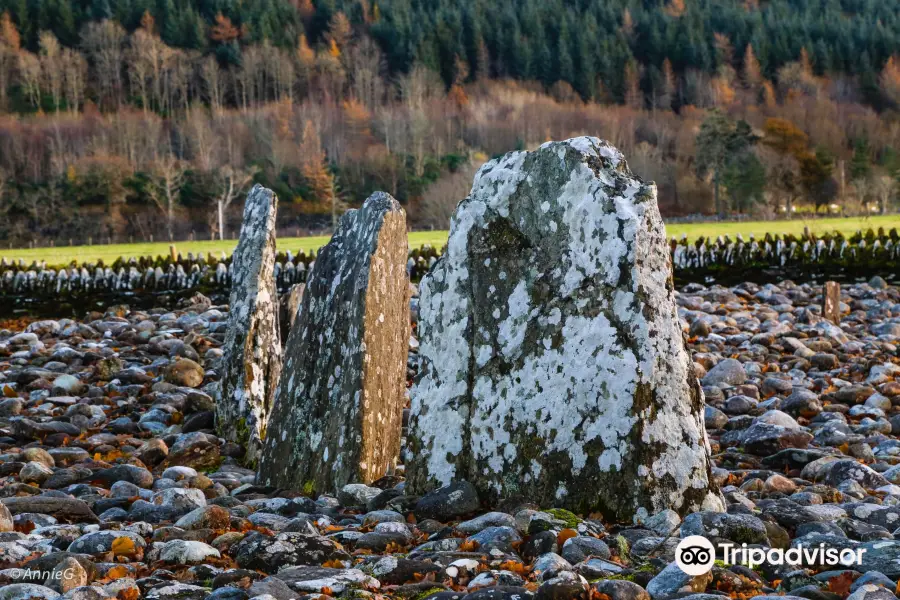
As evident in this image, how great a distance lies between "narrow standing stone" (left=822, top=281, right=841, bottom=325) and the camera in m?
14.6

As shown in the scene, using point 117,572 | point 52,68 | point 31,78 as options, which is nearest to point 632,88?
point 52,68

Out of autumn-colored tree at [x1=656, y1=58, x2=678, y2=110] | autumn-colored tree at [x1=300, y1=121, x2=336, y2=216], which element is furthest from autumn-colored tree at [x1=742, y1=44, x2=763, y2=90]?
autumn-colored tree at [x1=300, y1=121, x2=336, y2=216]

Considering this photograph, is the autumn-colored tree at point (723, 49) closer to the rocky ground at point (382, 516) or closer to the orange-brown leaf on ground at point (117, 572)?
the rocky ground at point (382, 516)

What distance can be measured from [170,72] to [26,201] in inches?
2568

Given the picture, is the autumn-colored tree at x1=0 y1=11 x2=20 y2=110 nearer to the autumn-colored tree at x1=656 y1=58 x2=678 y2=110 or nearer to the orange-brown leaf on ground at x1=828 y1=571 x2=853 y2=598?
the autumn-colored tree at x1=656 y1=58 x2=678 y2=110

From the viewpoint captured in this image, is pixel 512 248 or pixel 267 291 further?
pixel 267 291

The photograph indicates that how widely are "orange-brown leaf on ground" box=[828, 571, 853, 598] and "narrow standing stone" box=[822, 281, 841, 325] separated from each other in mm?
11710

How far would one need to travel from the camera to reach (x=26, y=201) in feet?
264

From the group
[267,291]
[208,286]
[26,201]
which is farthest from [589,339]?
[26,201]

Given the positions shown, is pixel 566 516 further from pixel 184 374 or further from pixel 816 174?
pixel 816 174

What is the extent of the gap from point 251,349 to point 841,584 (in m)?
5.49

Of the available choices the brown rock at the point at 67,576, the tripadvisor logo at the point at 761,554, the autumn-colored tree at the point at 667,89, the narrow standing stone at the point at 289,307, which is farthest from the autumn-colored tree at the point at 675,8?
the brown rock at the point at 67,576

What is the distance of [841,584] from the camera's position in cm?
359

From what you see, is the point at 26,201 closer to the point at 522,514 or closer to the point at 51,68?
the point at 51,68
